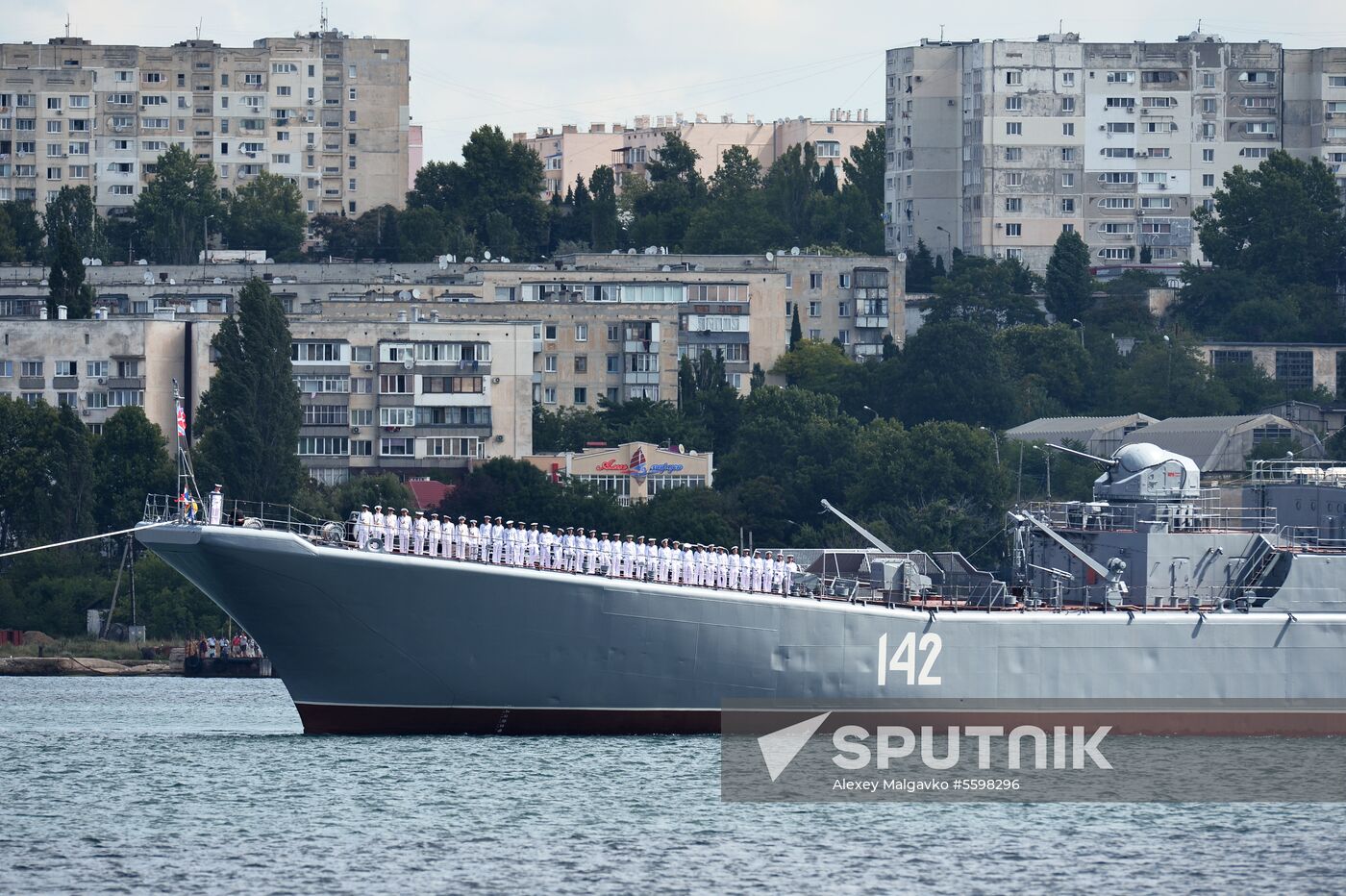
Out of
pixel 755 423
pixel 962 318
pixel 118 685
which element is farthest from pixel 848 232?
pixel 118 685

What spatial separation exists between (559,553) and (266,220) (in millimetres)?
99578

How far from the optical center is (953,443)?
9000 centimetres

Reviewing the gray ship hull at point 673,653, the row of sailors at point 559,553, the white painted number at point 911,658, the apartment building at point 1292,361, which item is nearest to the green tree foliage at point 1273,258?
the apartment building at point 1292,361

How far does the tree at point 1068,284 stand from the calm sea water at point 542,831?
3300 inches

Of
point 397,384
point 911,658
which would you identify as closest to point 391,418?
point 397,384

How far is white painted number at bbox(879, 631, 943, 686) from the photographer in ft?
141

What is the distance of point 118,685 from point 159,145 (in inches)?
3367

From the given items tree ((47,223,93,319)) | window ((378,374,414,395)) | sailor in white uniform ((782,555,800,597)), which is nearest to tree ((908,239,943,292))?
window ((378,374,414,395))

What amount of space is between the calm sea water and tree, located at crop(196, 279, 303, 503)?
33.5 m

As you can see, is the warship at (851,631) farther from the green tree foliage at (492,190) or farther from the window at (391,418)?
the green tree foliage at (492,190)

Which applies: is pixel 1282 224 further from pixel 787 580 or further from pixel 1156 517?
pixel 787 580

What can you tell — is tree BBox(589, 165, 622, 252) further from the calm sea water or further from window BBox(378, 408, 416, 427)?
the calm sea water

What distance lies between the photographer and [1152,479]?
45688mm

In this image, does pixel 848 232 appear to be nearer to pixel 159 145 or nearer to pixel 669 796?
pixel 159 145
